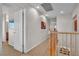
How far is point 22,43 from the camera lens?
427 cm

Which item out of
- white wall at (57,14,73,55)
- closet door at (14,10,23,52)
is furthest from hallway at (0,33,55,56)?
white wall at (57,14,73,55)

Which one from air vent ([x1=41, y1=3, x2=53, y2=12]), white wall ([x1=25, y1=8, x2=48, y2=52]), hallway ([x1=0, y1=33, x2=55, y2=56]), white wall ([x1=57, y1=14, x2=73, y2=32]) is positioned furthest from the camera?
white wall ([x1=25, y1=8, x2=48, y2=52])

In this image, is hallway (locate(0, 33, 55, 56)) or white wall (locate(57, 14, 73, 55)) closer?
white wall (locate(57, 14, 73, 55))

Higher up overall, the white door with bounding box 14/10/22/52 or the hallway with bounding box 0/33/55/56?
the white door with bounding box 14/10/22/52

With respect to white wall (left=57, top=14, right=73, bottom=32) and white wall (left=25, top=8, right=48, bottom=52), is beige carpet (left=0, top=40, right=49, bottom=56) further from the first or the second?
white wall (left=57, top=14, right=73, bottom=32)

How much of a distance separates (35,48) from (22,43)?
0.48 metres

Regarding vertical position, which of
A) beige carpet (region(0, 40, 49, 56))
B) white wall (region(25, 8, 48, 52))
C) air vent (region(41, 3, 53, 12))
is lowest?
beige carpet (region(0, 40, 49, 56))

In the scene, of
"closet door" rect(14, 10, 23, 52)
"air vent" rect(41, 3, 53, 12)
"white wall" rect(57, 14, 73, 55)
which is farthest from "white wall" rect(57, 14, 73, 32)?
"closet door" rect(14, 10, 23, 52)

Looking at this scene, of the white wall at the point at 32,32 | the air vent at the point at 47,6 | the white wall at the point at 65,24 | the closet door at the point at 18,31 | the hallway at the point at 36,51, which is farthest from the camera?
the white wall at the point at 32,32

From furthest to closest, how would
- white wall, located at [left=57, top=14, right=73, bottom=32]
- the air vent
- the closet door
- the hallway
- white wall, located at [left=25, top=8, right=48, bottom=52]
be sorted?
white wall, located at [left=25, top=8, right=48, bottom=52] < the closet door < the hallway < white wall, located at [left=57, top=14, right=73, bottom=32] < the air vent

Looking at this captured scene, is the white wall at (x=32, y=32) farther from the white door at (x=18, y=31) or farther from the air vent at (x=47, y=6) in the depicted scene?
the air vent at (x=47, y=6)

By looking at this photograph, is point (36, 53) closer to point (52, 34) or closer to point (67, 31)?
point (52, 34)

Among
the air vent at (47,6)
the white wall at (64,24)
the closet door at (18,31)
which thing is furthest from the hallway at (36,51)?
the air vent at (47,6)

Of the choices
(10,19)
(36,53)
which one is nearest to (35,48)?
(36,53)
